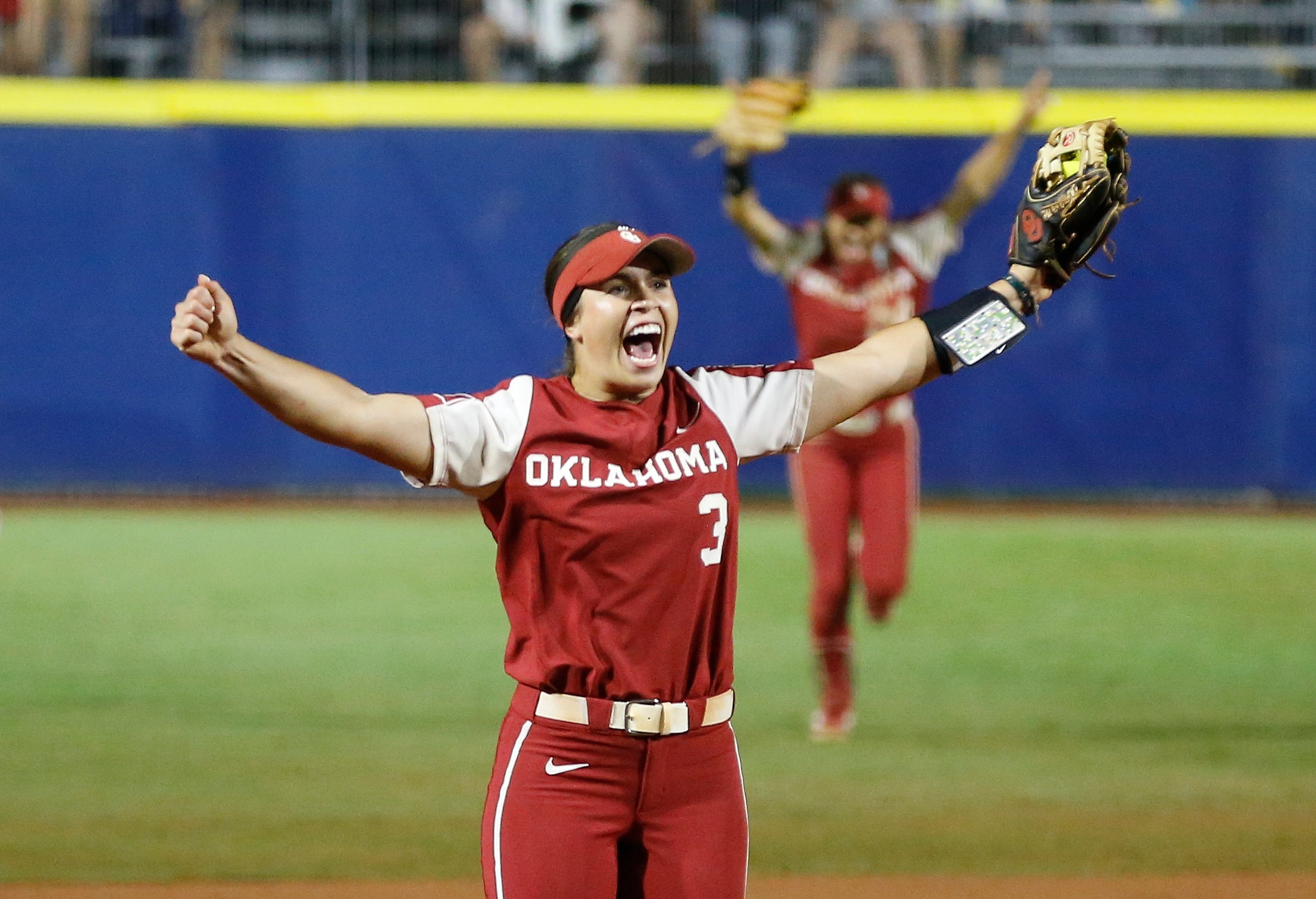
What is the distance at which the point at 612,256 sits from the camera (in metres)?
2.96

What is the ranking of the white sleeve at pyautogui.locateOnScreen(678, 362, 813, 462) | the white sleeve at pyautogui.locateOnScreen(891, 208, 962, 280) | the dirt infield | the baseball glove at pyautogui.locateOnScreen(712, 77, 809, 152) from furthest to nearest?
the white sleeve at pyautogui.locateOnScreen(891, 208, 962, 280)
the baseball glove at pyautogui.locateOnScreen(712, 77, 809, 152)
the dirt infield
the white sleeve at pyautogui.locateOnScreen(678, 362, 813, 462)

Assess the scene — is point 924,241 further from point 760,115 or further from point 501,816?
point 501,816

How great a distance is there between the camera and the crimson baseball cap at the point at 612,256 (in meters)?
2.96

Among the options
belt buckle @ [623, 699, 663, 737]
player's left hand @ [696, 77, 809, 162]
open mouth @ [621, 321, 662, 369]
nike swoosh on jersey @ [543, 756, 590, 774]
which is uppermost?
player's left hand @ [696, 77, 809, 162]

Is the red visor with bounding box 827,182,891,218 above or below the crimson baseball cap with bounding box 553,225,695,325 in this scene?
above

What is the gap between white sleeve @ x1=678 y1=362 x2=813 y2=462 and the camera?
3.15m

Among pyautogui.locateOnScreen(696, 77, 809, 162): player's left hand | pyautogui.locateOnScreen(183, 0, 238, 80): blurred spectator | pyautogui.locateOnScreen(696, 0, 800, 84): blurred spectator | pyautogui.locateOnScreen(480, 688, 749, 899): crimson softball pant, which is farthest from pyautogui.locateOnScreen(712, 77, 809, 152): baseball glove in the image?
pyautogui.locateOnScreen(183, 0, 238, 80): blurred spectator

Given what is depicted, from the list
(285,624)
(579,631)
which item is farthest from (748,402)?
(285,624)

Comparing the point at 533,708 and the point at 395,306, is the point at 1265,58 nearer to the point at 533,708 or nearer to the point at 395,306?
the point at 395,306

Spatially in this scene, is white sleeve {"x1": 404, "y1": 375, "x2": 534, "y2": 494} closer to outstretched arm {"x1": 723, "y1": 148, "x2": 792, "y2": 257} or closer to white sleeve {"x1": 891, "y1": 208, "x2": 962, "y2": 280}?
outstretched arm {"x1": 723, "y1": 148, "x2": 792, "y2": 257}

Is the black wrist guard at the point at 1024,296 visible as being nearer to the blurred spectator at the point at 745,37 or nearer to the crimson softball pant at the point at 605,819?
the crimson softball pant at the point at 605,819

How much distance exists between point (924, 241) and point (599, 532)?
13.9 ft

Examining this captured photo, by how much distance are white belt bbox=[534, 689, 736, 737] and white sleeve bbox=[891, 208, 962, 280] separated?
420 cm

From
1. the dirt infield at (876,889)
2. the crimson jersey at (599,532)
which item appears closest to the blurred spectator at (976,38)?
the dirt infield at (876,889)
